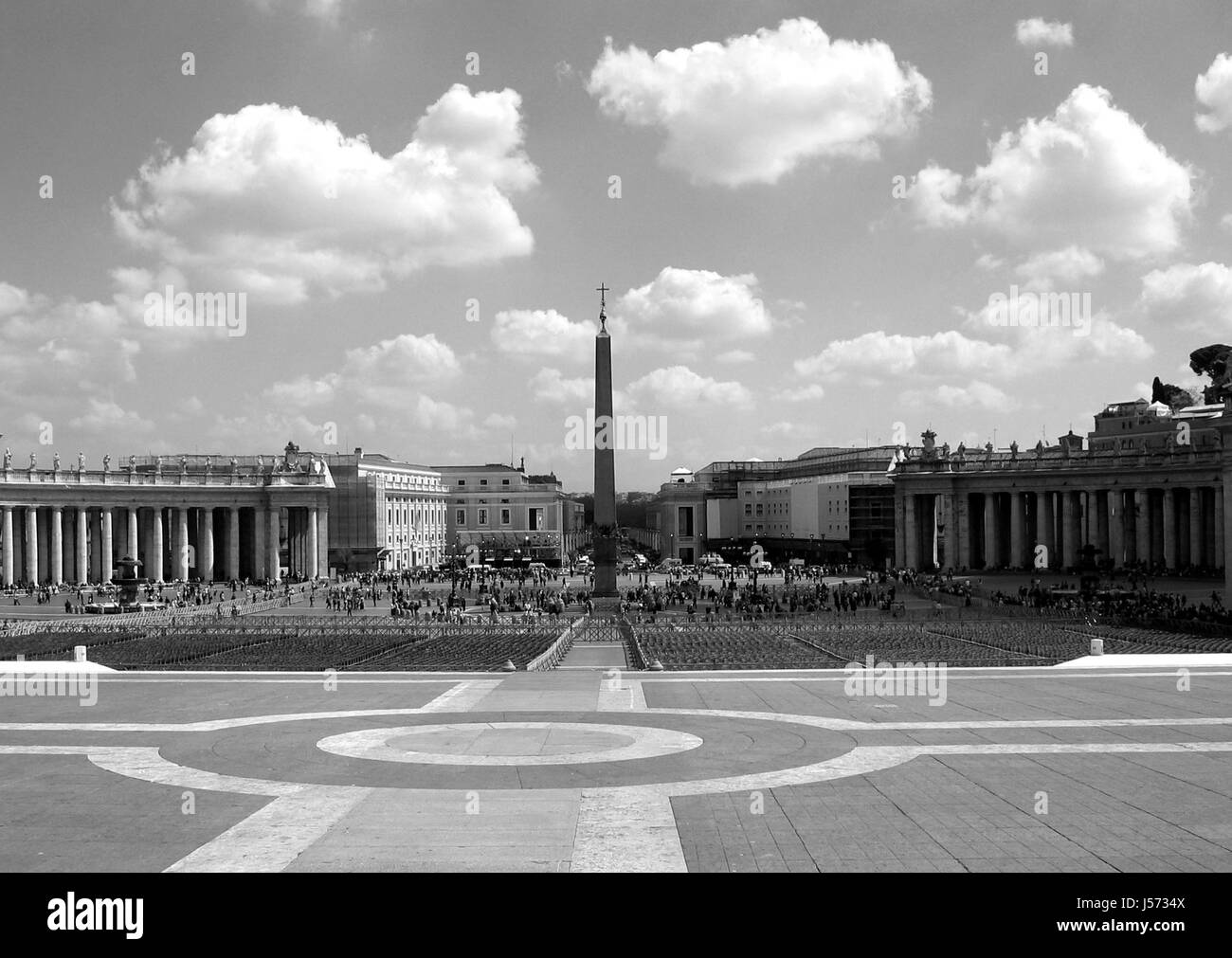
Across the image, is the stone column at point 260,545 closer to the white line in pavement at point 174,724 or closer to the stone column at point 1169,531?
the stone column at point 1169,531

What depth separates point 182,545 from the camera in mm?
111188

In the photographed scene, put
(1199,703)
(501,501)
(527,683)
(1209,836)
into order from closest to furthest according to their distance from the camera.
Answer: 1. (1209,836)
2. (1199,703)
3. (527,683)
4. (501,501)

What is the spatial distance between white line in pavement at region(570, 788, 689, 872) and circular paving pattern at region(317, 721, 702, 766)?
11.0ft

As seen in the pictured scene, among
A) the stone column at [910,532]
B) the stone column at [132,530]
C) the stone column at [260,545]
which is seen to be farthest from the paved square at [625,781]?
the stone column at [260,545]

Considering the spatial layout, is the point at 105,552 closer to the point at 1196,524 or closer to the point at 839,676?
the point at 839,676

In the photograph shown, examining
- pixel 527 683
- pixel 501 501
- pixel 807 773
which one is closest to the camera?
pixel 807 773

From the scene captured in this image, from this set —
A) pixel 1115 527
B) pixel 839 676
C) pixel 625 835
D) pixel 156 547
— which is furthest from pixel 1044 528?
pixel 625 835

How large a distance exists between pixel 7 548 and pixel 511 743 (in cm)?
8562

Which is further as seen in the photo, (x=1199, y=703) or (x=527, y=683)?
(x=527, y=683)

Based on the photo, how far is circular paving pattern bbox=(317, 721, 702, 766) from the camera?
72.0 ft

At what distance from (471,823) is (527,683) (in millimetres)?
18283

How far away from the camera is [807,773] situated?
66.5 feet
